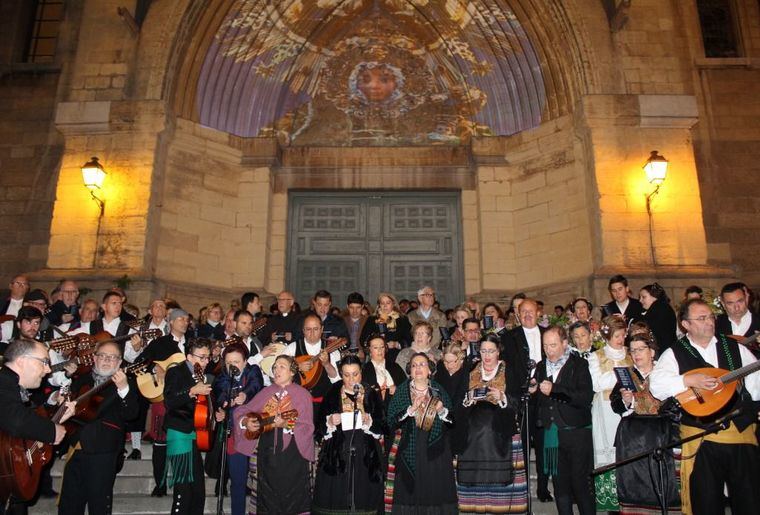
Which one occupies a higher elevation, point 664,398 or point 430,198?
point 430,198

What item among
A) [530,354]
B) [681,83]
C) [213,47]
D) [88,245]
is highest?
[213,47]

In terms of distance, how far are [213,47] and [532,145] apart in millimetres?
6798

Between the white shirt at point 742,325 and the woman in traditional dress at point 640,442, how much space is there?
116cm

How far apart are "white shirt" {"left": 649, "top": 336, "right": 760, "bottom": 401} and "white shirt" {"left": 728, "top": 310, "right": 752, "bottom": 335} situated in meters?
0.97

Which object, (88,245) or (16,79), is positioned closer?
(88,245)

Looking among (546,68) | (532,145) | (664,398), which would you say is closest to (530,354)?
(664,398)

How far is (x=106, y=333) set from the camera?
6.82 meters

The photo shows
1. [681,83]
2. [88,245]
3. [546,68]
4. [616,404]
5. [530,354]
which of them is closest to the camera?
[616,404]

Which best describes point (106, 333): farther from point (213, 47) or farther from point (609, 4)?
point (609, 4)

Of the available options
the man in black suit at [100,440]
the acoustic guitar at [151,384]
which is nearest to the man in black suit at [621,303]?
the acoustic guitar at [151,384]

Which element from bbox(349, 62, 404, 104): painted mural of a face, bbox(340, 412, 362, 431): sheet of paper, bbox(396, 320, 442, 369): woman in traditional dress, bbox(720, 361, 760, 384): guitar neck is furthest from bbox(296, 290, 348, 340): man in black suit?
bbox(349, 62, 404, 104): painted mural of a face

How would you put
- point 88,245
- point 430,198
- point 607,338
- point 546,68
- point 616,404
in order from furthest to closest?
point 430,198 < point 546,68 < point 88,245 < point 607,338 < point 616,404

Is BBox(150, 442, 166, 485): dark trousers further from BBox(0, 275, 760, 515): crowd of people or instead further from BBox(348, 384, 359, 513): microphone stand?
BBox(348, 384, 359, 513): microphone stand

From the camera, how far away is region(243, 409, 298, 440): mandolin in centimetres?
523
